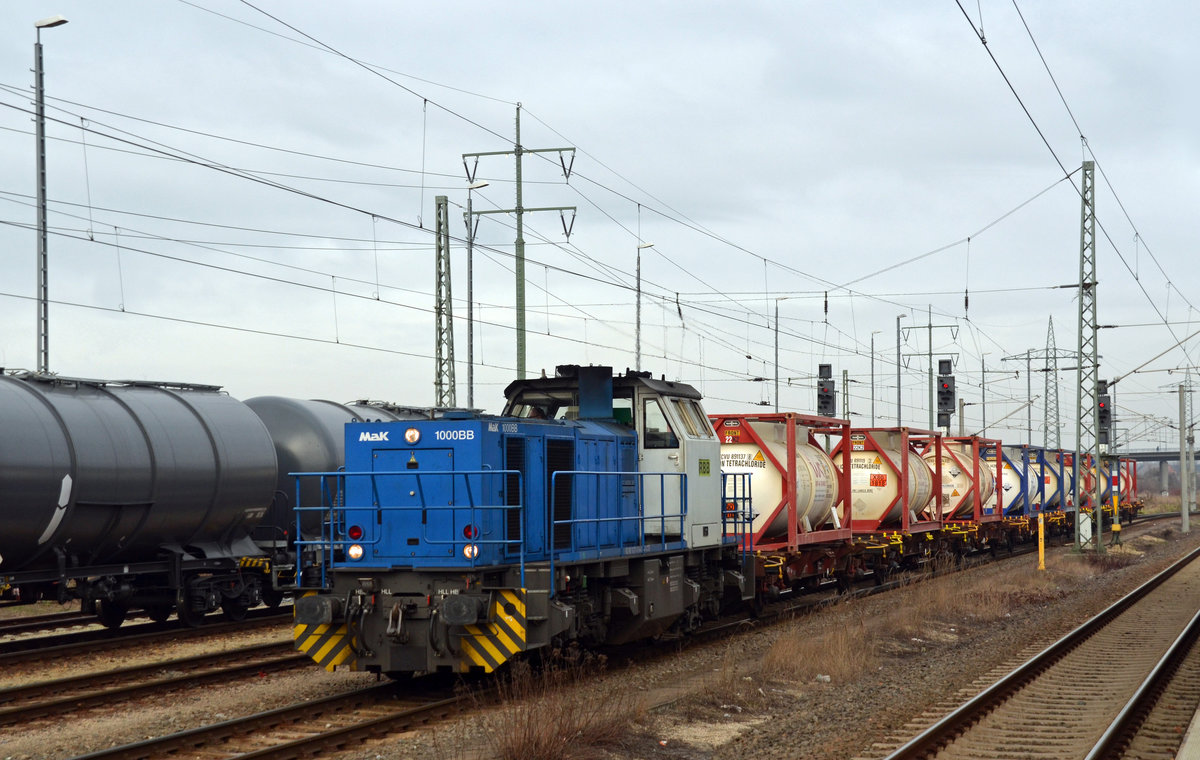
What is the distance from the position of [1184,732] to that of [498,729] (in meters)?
6.29

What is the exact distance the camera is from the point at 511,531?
12.2 m

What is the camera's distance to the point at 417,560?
11508 mm

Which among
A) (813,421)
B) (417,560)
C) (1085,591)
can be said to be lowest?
(1085,591)

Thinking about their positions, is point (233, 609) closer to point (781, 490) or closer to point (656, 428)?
point (656, 428)

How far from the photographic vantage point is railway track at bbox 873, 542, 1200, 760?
9.83 metres

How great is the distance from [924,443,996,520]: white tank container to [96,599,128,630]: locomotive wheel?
19.9m

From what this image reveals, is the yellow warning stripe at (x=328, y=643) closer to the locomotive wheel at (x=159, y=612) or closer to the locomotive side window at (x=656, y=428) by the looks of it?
the locomotive side window at (x=656, y=428)

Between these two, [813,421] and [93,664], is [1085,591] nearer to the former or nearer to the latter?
[813,421]

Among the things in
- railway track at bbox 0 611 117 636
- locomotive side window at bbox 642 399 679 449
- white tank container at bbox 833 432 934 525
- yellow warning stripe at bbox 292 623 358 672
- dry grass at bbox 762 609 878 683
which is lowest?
railway track at bbox 0 611 117 636

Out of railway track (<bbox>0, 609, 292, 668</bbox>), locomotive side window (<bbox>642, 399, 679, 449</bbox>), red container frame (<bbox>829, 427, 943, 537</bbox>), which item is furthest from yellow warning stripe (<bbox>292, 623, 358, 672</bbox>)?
red container frame (<bbox>829, 427, 943, 537</bbox>)

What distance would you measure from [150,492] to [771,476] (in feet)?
31.6

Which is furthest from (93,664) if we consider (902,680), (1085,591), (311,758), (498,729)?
(1085,591)

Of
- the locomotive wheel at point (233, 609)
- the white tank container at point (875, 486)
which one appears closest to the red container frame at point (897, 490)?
the white tank container at point (875, 486)

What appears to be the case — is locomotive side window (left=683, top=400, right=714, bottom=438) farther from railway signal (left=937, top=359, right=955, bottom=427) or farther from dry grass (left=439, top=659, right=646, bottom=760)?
railway signal (left=937, top=359, right=955, bottom=427)
